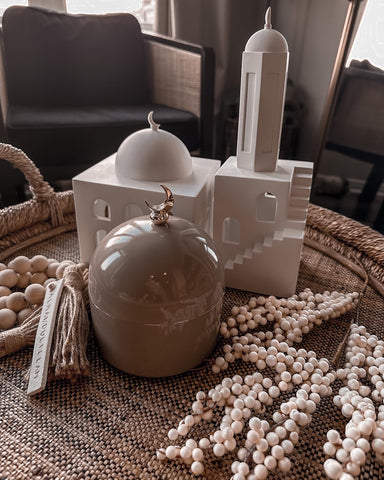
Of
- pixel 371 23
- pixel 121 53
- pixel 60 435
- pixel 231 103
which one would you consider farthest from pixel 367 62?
pixel 60 435

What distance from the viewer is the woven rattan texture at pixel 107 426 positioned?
18.1 inches

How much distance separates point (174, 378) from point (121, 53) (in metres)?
1.52

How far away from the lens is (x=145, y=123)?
1.50 m

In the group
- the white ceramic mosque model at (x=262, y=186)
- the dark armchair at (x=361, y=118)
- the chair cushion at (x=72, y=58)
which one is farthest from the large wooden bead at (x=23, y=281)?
the dark armchair at (x=361, y=118)

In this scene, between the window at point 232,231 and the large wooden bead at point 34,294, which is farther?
the window at point 232,231

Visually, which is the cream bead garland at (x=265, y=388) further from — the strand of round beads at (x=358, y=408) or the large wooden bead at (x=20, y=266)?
the large wooden bead at (x=20, y=266)

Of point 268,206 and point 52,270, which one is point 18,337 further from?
point 268,206

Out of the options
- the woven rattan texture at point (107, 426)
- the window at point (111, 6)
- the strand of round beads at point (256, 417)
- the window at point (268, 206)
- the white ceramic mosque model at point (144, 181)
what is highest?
the window at point (111, 6)

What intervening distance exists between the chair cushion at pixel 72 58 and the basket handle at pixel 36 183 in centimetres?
91

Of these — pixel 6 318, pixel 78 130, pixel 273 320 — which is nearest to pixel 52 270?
pixel 6 318

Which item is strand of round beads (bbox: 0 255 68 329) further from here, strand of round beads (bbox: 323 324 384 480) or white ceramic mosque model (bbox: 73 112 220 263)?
strand of round beads (bbox: 323 324 384 480)

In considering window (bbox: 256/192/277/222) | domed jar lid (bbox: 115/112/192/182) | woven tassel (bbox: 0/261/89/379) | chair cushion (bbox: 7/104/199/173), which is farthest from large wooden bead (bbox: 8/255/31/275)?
chair cushion (bbox: 7/104/199/173)

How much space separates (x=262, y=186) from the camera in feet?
2.27

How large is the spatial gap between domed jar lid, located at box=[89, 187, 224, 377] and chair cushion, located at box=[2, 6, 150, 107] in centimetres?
135
